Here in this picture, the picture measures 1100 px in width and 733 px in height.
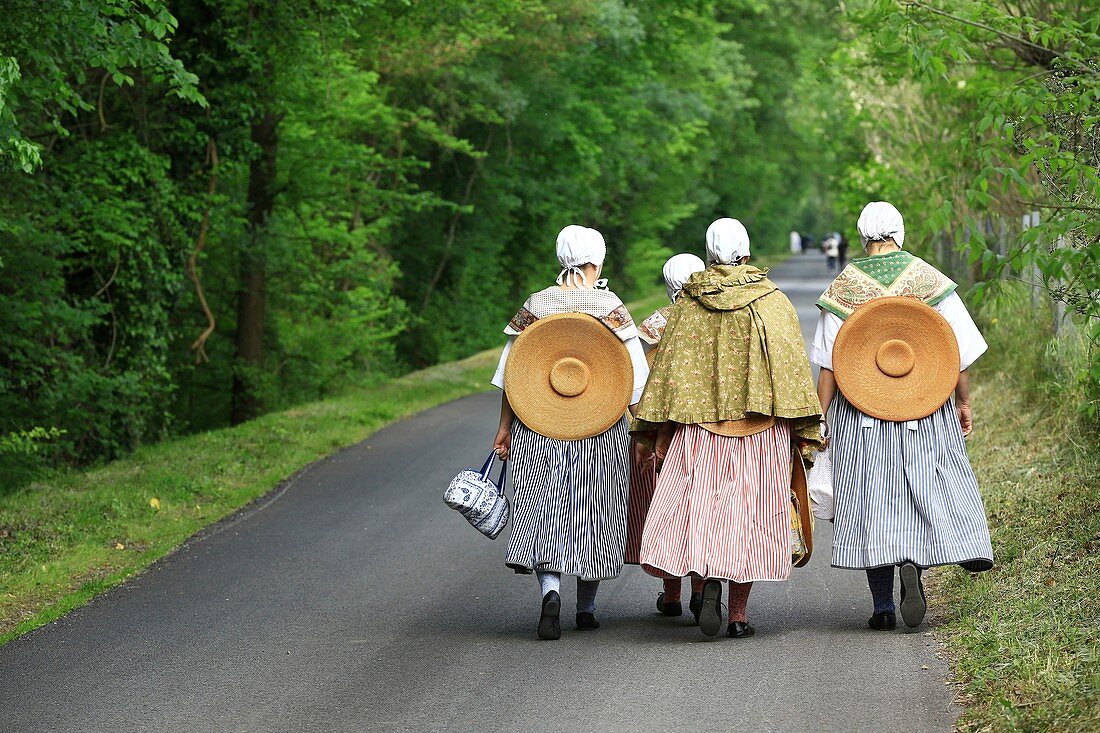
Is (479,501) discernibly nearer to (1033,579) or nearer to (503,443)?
(503,443)

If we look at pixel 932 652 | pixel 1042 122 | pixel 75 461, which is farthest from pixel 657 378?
pixel 75 461

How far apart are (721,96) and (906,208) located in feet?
73.2

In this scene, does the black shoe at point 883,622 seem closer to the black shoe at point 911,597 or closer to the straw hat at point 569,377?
the black shoe at point 911,597

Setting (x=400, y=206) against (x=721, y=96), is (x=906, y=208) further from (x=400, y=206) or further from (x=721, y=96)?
(x=721, y=96)

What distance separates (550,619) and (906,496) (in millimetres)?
1778

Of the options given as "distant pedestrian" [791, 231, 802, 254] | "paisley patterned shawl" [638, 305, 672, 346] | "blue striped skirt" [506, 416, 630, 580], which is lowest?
"blue striped skirt" [506, 416, 630, 580]

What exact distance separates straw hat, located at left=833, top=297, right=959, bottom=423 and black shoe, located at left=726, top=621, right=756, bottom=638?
116 cm

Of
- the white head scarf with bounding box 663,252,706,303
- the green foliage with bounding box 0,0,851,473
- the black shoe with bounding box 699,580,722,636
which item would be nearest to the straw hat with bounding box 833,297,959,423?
the white head scarf with bounding box 663,252,706,303

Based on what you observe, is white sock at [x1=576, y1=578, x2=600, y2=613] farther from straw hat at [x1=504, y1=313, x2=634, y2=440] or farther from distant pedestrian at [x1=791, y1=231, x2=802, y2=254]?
distant pedestrian at [x1=791, y1=231, x2=802, y2=254]

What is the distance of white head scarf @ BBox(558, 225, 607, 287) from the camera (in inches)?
274

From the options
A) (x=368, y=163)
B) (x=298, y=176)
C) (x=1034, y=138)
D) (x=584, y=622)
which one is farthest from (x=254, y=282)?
(x=584, y=622)

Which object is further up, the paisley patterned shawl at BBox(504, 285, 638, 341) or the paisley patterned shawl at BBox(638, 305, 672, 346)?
the paisley patterned shawl at BBox(504, 285, 638, 341)

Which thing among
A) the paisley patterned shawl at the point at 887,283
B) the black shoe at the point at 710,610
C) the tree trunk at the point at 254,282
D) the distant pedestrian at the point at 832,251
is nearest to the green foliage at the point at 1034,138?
the paisley patterned shawl at the point at 887,283

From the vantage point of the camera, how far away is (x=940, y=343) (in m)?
6.80
